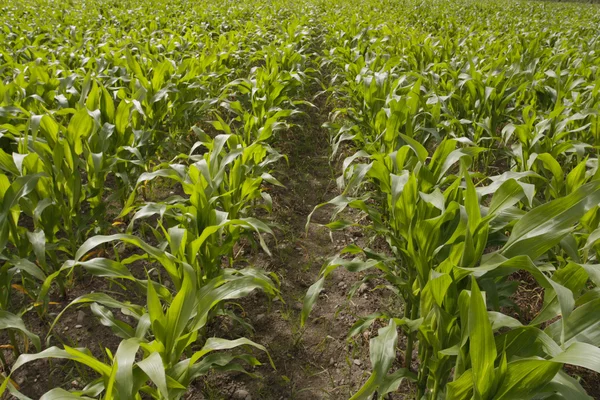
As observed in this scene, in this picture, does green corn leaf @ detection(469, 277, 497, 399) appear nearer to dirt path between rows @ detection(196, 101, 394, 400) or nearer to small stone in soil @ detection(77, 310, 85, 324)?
dirt path between rows @ detection(196, 101, 394, 400)

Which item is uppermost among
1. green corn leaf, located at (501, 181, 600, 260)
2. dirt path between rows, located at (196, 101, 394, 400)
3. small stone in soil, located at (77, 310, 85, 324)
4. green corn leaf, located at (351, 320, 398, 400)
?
green corn leaf, located at (501, 181, 600, 260)

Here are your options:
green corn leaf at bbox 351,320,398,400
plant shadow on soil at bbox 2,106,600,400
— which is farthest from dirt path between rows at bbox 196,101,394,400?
green corn leaf at bbox 351,320,398,400

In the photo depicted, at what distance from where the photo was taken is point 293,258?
2764 millimetres

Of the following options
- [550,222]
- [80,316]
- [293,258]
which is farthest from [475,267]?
[80,316]

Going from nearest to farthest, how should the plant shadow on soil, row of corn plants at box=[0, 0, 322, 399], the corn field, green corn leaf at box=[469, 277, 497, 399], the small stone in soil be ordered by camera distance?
1. green corn leaf at box=[469, 277, 497, 399]
2. the corn field
3. row of corn plants at box=[0, 0, 322, 399]
4. the plant shadow on soil
5. the small stone in soil

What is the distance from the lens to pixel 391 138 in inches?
107

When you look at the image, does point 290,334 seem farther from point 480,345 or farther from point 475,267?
point 480,345

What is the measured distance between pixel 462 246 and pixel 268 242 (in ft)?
5.31

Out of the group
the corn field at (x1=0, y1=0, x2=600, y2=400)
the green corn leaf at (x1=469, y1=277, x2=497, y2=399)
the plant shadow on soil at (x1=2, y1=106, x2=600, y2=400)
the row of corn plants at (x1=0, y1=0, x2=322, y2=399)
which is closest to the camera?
the green corn leaf at (x1=469, y1=277, x2=497, y2=399)

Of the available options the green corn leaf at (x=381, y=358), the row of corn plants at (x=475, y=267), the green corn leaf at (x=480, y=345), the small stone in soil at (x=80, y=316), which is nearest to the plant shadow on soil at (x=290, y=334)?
the small stone in soil at (x=80, y=316)

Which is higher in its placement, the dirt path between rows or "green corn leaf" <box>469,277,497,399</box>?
"green corn leaf" <box>469,277,497,399</box>

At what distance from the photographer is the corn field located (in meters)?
1.27

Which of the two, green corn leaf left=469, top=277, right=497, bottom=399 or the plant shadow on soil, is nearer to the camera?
green corn leaf left=469, top=277, right=497, bottom=399

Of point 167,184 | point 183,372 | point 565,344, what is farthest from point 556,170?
point 167,184
